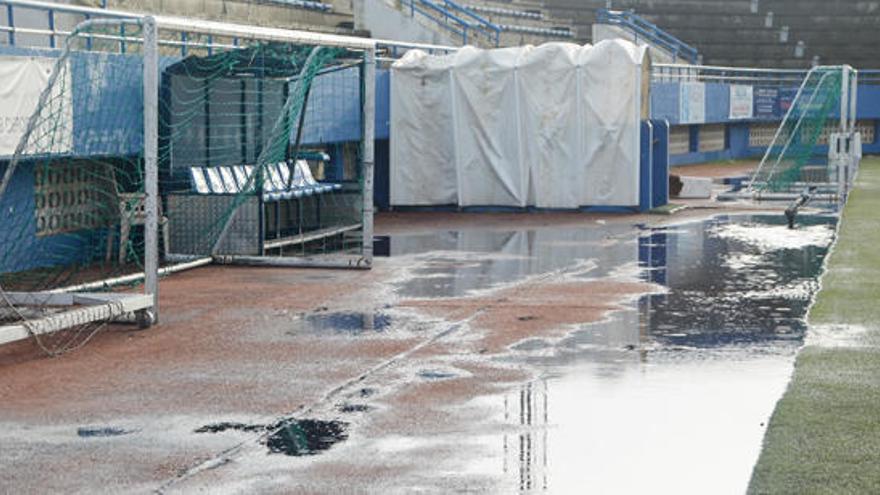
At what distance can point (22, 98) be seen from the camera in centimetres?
1548

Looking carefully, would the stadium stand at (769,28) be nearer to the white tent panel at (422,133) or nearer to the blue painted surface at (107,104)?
the white tent panel at (422,133)

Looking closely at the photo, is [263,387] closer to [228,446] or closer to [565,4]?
[228,446]

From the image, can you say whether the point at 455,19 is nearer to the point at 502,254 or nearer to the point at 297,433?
the point at 502,254

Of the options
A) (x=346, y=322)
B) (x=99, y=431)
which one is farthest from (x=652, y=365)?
(x=99, y=431)

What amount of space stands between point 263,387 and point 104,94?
7.72 meters

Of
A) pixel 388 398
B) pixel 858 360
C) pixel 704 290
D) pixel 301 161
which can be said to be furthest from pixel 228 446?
pixel 301 161

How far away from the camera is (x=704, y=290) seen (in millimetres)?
15492

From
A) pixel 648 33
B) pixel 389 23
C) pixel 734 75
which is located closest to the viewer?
pixel 389 23

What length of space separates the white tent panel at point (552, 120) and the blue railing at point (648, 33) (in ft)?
70.9

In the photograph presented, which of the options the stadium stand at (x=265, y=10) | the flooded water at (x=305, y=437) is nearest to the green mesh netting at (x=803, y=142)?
the stadium stand at (x=265, y=10)

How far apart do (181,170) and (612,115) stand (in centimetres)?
907

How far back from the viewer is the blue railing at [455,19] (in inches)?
1455

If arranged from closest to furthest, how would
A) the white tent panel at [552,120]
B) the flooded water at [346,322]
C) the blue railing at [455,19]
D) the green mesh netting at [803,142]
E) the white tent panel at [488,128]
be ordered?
the flooded water at [346,322] < the white tent panel at [552,120] < the white tent panel at [488,128] < the green mesh netting at [803,142] < the blue railing at [455,19]

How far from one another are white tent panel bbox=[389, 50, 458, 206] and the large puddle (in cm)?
591
